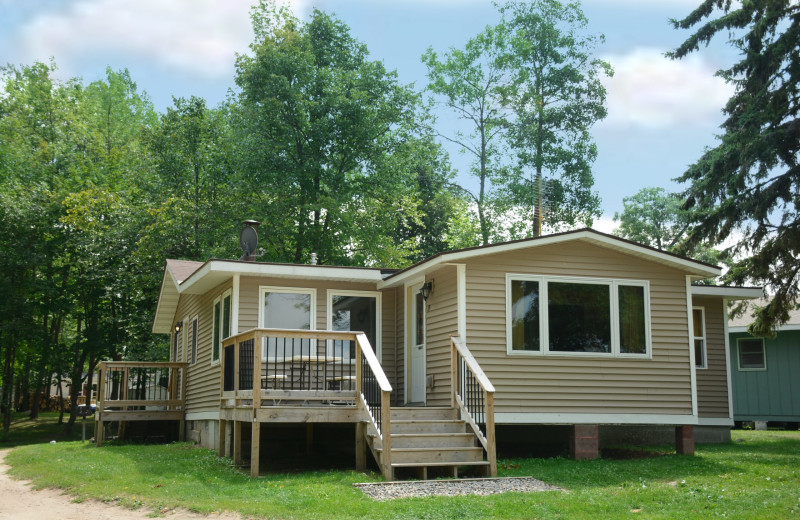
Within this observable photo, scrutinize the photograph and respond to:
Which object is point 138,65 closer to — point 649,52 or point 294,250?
point 294,250

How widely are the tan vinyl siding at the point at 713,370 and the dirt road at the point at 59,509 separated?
1107 cm

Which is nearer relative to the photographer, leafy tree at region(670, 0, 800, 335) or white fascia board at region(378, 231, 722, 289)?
white fascia board at region(378, 231, 722, 289)

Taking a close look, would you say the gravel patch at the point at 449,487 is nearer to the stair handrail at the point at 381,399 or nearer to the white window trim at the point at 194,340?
the stair handrail at the point at 381,399

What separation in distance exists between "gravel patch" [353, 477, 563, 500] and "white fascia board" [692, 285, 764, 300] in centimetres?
760

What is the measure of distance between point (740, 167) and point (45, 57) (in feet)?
104

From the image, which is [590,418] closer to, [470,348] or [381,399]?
[470,348]

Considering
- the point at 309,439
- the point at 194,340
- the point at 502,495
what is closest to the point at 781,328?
the point at 309,439

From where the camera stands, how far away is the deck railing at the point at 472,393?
32.2 ft

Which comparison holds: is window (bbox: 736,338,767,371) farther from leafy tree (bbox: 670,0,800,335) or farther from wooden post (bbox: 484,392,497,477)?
wooden post (bbox: 484,392,497,477)

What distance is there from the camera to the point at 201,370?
15.5 m

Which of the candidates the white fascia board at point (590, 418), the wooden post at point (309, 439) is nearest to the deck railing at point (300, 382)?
the wooden post at point (309, 439)

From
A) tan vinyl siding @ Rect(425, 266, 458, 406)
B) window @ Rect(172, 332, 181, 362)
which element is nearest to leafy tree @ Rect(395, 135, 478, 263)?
window @ Rect(172, 332, 181, 362)

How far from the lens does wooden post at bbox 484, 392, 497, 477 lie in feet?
31.3

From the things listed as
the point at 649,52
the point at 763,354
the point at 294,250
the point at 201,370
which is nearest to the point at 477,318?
the point at 201,370
